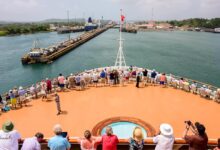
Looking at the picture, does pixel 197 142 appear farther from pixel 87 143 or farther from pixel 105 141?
pixel 87 143

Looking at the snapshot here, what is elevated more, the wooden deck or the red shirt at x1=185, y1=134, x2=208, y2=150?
the red shirt at x1=185, y1=134, x2=208, y2=150

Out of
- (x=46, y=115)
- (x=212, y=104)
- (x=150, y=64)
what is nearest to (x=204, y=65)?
(x=150, y=64)

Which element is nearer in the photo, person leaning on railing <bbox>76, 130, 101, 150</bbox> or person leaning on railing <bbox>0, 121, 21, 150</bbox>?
person leaning on railing <bbox>0, 121, 21, 150</bbox>

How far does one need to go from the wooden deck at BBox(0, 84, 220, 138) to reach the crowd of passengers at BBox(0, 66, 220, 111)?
46cm

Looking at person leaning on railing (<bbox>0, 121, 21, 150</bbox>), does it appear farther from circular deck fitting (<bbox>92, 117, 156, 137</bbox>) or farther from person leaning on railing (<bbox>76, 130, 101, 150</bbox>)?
circular deck fitting (<bbox>92, 117, 156, 137</bbox>)

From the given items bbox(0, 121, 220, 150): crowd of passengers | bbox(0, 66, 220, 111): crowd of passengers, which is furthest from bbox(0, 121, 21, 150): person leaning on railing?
bbox(0, 66, 220, 111): crowd of passengers

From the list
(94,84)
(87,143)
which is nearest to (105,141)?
(87,143)

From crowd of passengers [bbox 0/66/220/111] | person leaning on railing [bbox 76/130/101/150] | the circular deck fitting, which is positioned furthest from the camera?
crowd of passengers [bbox 0/66/220/111]

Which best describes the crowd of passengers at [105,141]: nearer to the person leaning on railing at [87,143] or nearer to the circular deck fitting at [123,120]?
the person leaning on railing at [87,143]

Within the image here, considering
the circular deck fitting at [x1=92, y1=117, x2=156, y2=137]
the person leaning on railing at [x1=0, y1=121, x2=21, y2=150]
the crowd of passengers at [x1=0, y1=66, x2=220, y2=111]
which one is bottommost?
the circular deck fitting at [x1=92, y1=117, x2=156, y2=137]

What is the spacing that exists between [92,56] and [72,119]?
1414 inches

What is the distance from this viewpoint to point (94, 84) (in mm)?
13016

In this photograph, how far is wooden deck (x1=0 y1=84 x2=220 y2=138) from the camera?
8398 mm

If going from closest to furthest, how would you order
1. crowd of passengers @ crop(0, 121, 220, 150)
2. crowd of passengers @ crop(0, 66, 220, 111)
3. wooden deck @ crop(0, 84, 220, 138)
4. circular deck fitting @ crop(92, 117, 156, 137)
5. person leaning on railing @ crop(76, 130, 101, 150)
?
crowd of passengers @ crop(0, 121, 220, 150) → person leaning on railing @ crop(76, 130, 101, 150) → circular deck fitting @ crop(92, 117, 156, 137) → wooden deck @ crop(0, 84, 220, 138) → crowd of passengers @ crop(0, 66, 220, 111)
